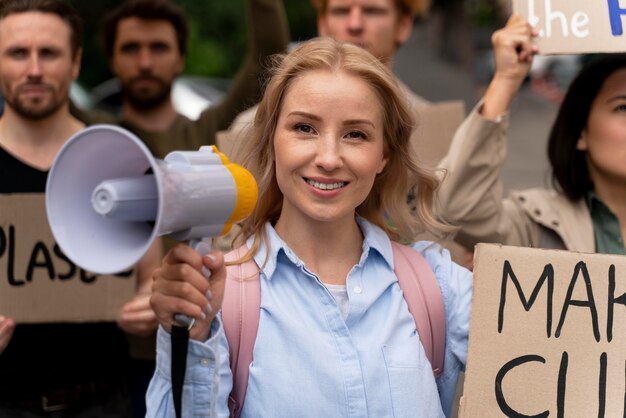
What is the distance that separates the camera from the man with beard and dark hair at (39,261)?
3.31 meters

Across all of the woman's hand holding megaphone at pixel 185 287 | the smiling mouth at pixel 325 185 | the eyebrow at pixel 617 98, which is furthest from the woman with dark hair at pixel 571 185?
the woman's hand holding megaphone at pixel 185 287

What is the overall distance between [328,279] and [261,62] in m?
2.12

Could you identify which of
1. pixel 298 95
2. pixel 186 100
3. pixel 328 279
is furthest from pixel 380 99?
pixel 186 100

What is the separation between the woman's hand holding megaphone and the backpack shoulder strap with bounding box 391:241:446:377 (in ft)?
1.84

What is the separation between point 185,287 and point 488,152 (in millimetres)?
1353

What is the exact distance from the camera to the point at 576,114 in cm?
335

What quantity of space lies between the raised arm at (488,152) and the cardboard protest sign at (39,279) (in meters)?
1.13

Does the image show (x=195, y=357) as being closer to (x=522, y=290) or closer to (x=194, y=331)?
(x=194, y=331)

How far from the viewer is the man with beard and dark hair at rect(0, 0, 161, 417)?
331 cm

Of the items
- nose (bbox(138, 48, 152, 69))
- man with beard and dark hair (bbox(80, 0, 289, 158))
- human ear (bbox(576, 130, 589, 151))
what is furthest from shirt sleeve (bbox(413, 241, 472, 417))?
nose (bbox(138, 48, 152, 69))

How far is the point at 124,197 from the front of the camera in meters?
1.96

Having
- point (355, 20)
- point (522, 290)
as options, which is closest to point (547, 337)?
point (522, 290)

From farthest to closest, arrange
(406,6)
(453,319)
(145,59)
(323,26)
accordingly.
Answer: (145,59)
(406,6)
(323,26)
(453,319)

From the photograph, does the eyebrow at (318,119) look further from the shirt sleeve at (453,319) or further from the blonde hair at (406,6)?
the blonde hair at (406,6)
